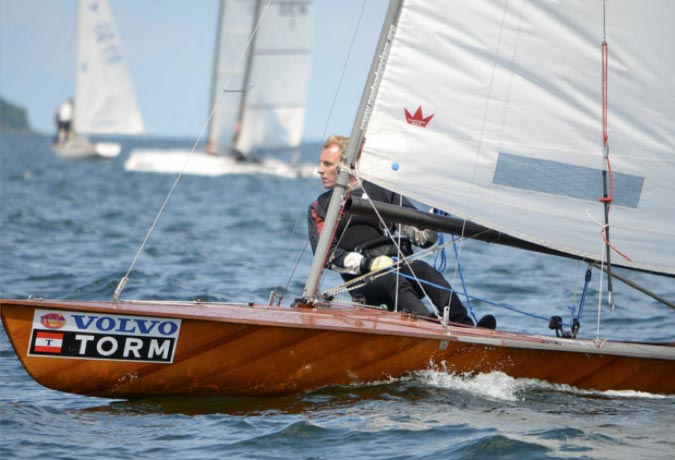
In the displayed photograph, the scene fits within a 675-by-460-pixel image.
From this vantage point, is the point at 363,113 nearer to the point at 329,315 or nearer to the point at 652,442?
the point at 329,315

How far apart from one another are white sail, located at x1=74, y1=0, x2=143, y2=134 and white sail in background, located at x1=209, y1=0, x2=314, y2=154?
730cm

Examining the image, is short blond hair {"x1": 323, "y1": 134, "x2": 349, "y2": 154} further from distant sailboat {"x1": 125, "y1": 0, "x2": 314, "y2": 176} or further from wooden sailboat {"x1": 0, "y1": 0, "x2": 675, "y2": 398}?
distant sailboat {"x1": 125, "y1": 0, "x2": 314, "y2": 176}

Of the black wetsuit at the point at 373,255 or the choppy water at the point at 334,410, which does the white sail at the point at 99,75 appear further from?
the black wetsuit at the point at 373,255

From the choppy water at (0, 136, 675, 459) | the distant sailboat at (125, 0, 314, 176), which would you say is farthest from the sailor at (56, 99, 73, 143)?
the choppy water at (0, 136, 675, 459)

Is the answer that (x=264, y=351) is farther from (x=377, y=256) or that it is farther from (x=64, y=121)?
(x=64, y=121)

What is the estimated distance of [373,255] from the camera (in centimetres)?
575

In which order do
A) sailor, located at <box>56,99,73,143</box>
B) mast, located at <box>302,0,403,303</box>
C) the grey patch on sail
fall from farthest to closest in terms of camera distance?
sailor, located at <box>56,99,73,143</box> < the grey patch on sail < mast, located at <box>302,0,403,303</box>

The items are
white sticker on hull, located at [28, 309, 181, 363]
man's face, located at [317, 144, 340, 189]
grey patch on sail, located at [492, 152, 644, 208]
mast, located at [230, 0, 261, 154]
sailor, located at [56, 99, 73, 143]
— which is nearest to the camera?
white sticker on hull, located at [28, 309, 181, 363]

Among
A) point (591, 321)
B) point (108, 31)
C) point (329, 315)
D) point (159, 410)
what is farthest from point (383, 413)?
point (108, 31)

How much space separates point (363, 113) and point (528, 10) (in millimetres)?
909

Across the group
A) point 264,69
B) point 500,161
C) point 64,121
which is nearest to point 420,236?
point 500,161

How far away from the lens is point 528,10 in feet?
17.0

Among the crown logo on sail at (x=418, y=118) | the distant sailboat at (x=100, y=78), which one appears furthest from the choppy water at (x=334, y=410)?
the distant sailboat at (x=100, y=78)

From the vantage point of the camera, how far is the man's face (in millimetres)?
5750
